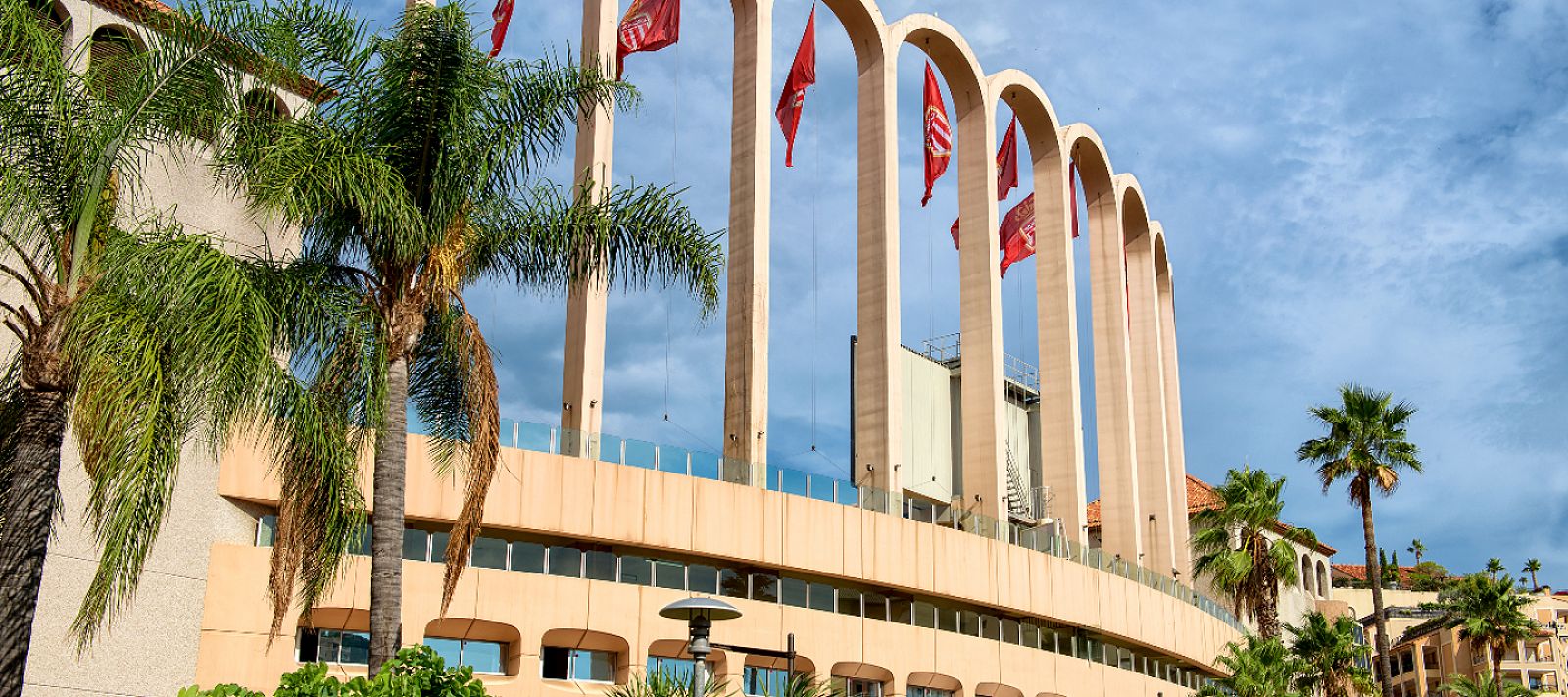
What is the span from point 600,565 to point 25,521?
1788cm

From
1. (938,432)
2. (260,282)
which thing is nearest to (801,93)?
(938,432)

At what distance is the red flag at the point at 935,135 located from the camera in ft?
155

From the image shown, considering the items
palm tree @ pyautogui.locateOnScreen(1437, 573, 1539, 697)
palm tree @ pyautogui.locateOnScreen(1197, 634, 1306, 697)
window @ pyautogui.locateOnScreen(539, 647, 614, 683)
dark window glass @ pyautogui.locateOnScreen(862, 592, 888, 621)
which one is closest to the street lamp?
window @ pyautogui.locateOnScreen(539, 647, 614, 683)

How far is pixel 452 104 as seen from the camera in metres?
19.9

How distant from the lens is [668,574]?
33.4m

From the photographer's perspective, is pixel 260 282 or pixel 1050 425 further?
pixel 1050 425

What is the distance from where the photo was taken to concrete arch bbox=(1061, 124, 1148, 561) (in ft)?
182

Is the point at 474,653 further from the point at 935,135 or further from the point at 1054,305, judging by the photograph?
the point at 1054,305

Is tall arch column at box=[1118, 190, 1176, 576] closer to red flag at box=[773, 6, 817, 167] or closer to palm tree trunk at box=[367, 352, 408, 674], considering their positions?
red flag at box=[773, 6, 817, 167]

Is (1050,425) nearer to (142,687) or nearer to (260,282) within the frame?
(142,687)

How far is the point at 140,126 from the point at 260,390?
313cm

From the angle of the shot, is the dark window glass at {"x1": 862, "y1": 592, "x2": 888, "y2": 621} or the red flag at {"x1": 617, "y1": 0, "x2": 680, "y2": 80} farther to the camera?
the red flag at {"x1": 617, "y1": 0, "x2": 680, "y2": 80}

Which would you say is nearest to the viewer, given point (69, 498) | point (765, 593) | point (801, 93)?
point (69, 498)

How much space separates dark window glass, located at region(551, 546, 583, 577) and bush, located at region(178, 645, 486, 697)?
51.6ft
